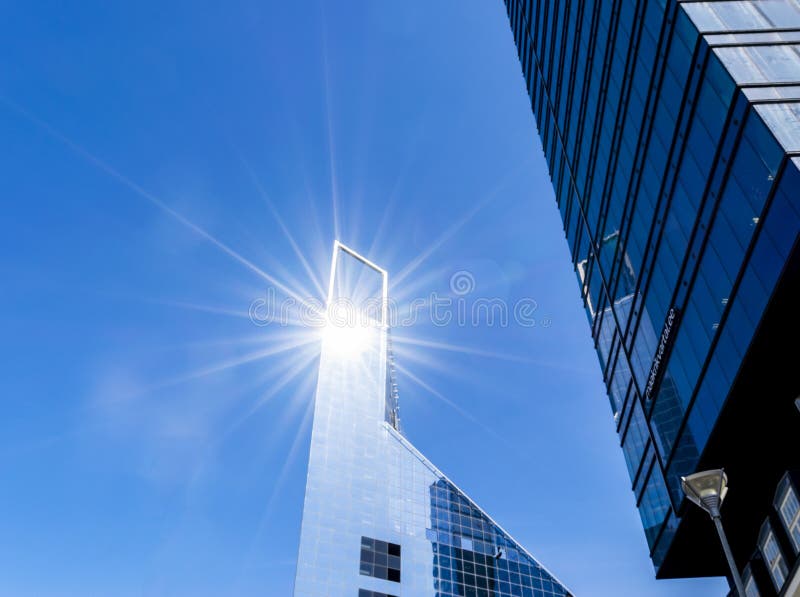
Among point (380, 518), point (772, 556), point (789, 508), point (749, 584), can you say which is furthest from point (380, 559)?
point (789, 508)

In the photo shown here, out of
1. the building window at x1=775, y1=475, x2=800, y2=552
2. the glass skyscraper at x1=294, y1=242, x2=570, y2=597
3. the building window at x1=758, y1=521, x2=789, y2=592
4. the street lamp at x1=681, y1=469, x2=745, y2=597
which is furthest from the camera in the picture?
the glass skyscraper at x1=294, y1=242, x2=570, y2=597

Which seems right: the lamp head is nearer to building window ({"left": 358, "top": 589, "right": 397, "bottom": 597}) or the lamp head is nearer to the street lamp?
the street lamp

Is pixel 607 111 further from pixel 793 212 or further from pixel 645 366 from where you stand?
pixel 793 212

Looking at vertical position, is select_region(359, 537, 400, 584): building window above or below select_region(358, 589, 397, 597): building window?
above

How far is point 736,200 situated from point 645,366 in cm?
1307

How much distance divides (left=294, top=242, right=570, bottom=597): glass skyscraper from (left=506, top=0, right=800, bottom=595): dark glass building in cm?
4252

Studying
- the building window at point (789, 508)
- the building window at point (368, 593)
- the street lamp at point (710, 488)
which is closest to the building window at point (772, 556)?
the building window at point (789, 508)

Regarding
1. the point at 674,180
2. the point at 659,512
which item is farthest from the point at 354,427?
the point at 674,180

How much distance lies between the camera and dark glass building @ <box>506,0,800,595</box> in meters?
21.7

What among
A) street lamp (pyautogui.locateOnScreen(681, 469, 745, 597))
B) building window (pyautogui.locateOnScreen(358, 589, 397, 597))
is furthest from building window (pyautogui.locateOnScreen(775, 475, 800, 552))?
building window (pyautogui.locateOnScreen(358, 589, 397, 597))

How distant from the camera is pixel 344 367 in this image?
100438 mm

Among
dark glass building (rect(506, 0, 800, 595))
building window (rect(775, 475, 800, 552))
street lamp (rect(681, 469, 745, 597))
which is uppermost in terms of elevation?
dark glass building (rect(506, 0, 800, 595))

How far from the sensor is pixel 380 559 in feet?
242

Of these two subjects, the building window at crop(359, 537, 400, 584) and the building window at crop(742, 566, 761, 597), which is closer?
the building window at crop(742, 566, 761, 597)
